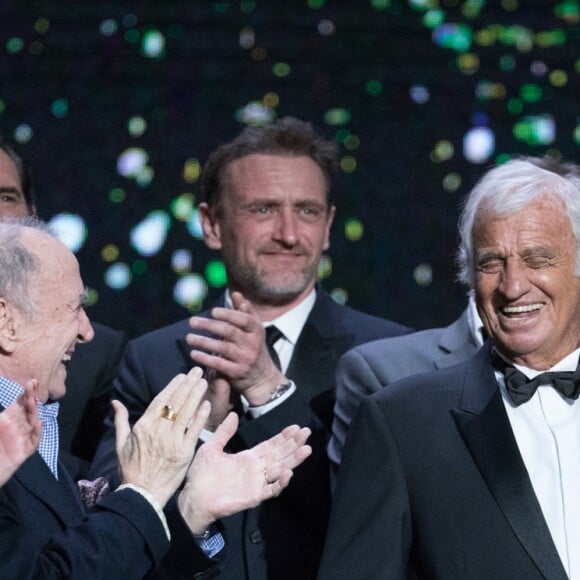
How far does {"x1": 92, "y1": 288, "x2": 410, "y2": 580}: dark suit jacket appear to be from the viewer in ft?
9.52

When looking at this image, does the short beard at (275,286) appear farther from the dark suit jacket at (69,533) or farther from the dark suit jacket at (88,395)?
the dark suit jacket at (69,533)

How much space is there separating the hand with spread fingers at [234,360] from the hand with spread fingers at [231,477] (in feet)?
1.51

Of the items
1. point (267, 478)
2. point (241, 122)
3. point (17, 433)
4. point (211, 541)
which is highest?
point (241, 122)

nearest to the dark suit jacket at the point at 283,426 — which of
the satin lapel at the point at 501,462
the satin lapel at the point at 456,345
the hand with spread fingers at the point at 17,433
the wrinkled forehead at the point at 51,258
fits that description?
the satin lapel at the point at 456,345

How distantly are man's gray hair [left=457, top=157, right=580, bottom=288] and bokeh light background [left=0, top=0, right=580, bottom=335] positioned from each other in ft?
4.66

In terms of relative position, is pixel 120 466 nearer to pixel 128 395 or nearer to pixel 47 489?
pixel 47 489

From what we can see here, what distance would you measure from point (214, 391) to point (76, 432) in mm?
544

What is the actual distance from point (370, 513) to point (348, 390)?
2.06 ft

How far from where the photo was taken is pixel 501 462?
2.45 metres

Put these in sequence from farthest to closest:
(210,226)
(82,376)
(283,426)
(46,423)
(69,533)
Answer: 1. (210,226)
2. (82,376)
3. (283,426)
4. (46,423)
5. (69,533)

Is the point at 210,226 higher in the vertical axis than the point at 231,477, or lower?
higher

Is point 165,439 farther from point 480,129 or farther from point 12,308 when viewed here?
point 480,129

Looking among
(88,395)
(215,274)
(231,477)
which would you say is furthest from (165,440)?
(215,274)

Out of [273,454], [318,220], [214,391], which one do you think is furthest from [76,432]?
[273,454]
